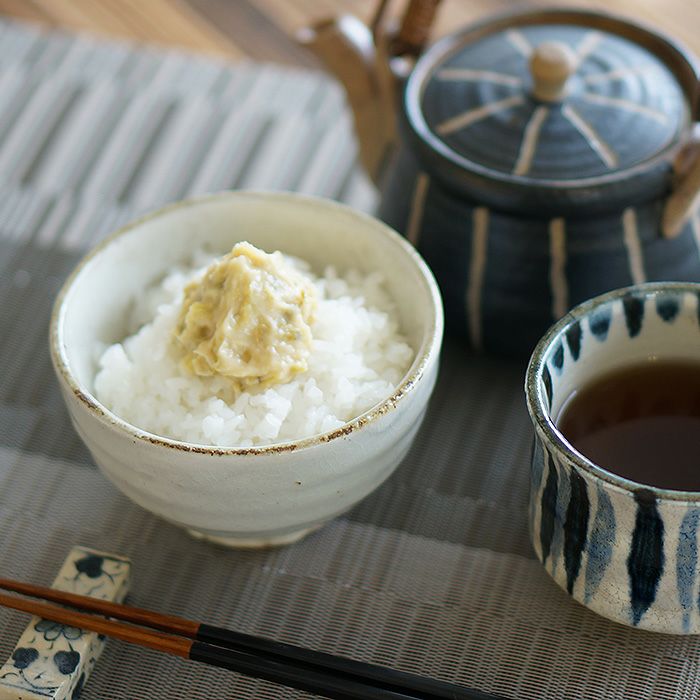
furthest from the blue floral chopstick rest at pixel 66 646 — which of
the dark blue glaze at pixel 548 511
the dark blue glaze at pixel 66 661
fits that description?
the dark blue glaze at pixel 548 511

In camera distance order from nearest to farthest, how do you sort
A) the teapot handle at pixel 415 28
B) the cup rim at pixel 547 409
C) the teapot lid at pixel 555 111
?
the cup rim at pixel 547 409
the teapot lid at pixel 555 111
the teapot handle at pixel 415 28

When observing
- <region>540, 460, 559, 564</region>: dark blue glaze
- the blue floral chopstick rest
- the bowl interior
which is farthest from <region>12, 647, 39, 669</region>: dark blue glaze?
<region>540, 460, 559, 564</region>: dark blue glaze

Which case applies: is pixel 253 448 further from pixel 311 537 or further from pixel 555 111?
pixel 555 111

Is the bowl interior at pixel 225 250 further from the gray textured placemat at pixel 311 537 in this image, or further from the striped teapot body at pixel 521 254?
the gray textured placemat at pixel 311 537

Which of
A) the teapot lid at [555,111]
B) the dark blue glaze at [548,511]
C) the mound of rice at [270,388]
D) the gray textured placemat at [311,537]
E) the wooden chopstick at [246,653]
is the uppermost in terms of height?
the teapot lid at [555,111]

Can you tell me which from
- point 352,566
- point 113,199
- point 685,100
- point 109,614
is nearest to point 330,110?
point 113,199

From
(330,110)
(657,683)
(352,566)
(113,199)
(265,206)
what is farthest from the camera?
(330,110)

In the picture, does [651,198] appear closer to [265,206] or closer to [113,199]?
[265,206]

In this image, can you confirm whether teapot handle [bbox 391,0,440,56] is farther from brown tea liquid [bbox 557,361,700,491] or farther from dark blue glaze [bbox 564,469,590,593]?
dark blue glaze [bbox 564,469,590,593]
